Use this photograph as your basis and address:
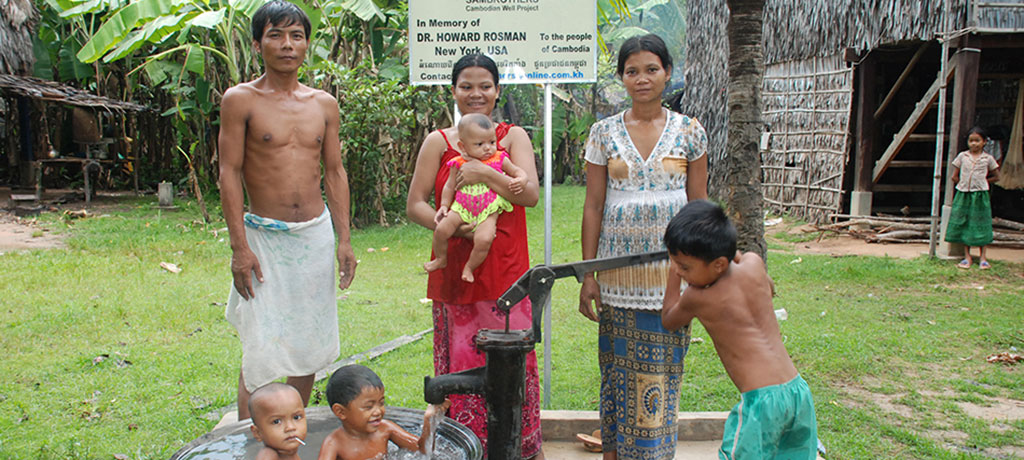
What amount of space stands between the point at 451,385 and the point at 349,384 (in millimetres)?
368

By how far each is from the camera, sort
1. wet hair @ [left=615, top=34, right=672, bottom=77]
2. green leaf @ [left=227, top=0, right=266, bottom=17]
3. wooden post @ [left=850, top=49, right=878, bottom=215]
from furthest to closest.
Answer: wooden post @ [left=850, top=49, right=878, bottom=215] < green leaf @ [left=227, top=0, right=266, bottom=17] < wet hair @ [left=615, top=34, right=672, bottom=77]

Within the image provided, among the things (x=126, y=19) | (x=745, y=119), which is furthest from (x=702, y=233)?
(x=126, y=19)

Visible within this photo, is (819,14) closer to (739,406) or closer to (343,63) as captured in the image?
(343,63)

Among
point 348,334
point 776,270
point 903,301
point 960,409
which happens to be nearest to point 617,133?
point 960,409

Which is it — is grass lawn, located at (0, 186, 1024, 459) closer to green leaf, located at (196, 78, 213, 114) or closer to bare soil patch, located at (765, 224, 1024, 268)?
bare soil patch, located at (765, 224, 1024, 268)

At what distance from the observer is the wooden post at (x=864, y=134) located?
34.5ft

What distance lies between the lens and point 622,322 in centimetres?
272

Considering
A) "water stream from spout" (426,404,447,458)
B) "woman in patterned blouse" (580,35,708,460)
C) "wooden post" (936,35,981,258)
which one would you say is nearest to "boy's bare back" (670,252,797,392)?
"woman in patterned blouse" (580,35,708,460)

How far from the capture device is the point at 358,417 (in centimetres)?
224

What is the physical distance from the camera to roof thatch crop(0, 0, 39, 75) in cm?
1121

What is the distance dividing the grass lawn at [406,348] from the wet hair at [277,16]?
1.88 meters

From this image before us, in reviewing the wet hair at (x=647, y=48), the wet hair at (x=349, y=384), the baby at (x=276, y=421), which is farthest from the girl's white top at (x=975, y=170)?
the baby at (x=276, y=421)

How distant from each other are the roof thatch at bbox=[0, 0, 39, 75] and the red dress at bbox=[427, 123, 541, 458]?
1134 centimetres

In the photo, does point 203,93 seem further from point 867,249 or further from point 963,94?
point 963,94
